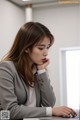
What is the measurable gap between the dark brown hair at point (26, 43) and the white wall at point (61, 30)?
128 inches

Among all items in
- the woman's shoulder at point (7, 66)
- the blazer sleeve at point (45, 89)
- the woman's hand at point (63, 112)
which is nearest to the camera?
the woman's hand at point (63, 112)

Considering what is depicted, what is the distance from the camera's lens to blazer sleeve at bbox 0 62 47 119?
4.06 feet

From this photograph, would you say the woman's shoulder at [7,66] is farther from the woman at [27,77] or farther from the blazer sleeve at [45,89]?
the blazer sleeve at [45,89]

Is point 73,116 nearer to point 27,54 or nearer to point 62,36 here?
point 27,54

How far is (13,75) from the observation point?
4.51 ft

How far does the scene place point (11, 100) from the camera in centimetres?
129

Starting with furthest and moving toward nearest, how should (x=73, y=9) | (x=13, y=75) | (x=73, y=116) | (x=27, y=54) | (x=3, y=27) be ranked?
(x=73, y=9) → (x=3, y=27) → (x=27, y=54) → (x=13, y=75) → (x=73, y=116)

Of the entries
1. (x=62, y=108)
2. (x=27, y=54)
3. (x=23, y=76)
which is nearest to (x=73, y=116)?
(x=62, y=108)

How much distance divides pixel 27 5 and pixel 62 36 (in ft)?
3.11

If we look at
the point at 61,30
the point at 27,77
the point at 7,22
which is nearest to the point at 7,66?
the point at 27,77

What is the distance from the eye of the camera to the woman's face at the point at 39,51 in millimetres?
1424

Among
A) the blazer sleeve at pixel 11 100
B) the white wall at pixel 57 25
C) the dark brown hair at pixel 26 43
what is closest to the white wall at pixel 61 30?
the white wall at pixel 57 25

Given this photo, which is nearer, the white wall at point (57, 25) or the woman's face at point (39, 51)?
the woman's face at point (39, 51)

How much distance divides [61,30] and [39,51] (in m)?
3.37
